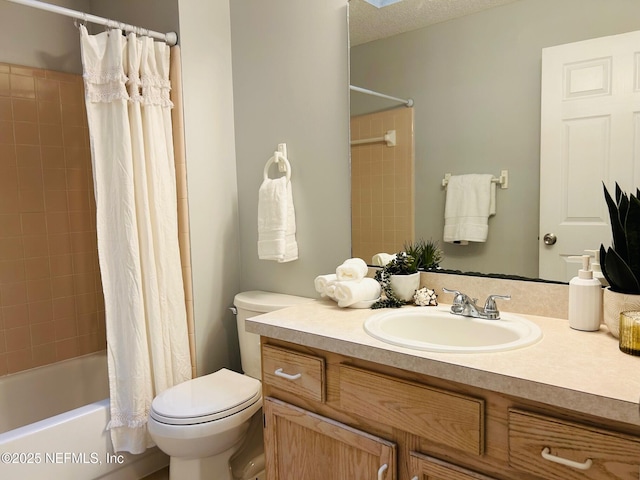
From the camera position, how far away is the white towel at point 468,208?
1559mm

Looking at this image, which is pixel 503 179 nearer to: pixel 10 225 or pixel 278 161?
pixel 278 161

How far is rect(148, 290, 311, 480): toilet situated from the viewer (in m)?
1.69

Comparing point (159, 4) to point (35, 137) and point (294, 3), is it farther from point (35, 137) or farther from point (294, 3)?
point (35, 137)

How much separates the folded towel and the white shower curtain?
2.95ft

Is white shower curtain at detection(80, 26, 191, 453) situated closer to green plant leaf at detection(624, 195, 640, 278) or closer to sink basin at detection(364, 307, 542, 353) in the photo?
sink basin at detection(364, 307, 542, 353)

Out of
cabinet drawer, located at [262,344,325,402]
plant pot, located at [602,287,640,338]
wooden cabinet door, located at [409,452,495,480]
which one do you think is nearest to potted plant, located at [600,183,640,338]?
plant pot, located at [602,287,640,338]

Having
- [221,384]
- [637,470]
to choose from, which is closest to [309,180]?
[221,384]

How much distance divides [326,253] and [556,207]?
0.94m

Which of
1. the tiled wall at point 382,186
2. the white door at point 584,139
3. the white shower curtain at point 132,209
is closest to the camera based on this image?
the white door at point 584,139

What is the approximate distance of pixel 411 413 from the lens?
A: 1.15 m

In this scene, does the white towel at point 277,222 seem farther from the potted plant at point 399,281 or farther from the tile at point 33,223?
the tile at point 33,223

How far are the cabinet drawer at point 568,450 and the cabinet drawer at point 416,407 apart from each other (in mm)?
82

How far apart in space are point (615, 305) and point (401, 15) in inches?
48.1

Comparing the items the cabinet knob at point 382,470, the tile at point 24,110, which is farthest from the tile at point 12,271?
the cabinet knob at point 382,470
